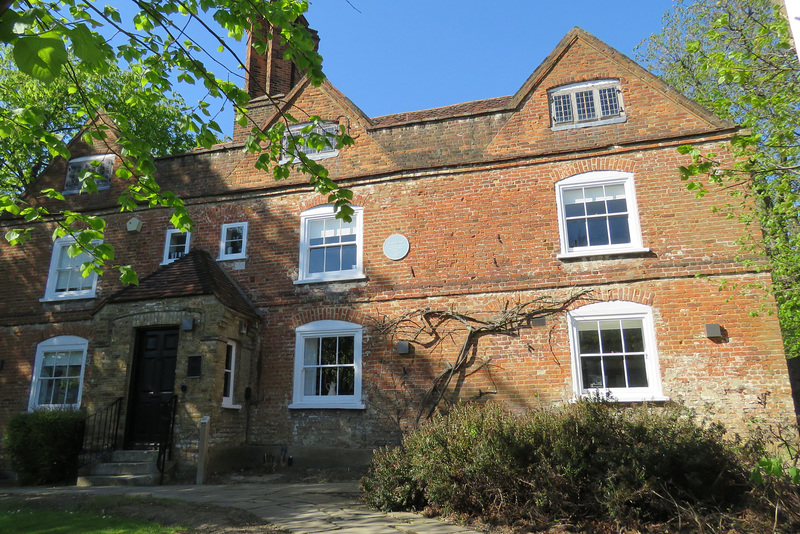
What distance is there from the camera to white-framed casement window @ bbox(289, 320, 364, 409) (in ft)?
39.1

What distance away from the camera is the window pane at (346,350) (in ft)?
39.8

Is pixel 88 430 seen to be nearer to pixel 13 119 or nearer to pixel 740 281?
pixel 13 119

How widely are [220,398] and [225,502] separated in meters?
3.78

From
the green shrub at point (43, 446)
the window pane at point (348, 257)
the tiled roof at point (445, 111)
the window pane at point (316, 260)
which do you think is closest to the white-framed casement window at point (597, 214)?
the tiled roof at point (445, 111)

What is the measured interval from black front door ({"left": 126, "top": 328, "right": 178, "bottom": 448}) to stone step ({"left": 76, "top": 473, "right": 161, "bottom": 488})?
45.2 inches

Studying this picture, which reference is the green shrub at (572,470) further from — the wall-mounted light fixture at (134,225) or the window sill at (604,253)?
the wall-mounted light fixture at (134,225)

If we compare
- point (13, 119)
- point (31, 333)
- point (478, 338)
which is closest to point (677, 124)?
point (478, 338)

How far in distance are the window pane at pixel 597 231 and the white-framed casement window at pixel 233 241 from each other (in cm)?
789

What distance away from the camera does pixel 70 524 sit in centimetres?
643

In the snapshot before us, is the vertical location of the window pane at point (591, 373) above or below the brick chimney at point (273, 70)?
below

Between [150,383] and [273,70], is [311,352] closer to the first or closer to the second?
[150,383]

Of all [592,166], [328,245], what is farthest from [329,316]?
[592,166]

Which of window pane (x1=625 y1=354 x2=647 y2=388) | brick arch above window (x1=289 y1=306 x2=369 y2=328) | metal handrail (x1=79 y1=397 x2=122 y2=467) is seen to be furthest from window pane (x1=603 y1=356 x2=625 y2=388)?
metal handrail (x1=79 y1=397 x2=122 y2=467)

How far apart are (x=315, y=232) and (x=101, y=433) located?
6.13 meters
